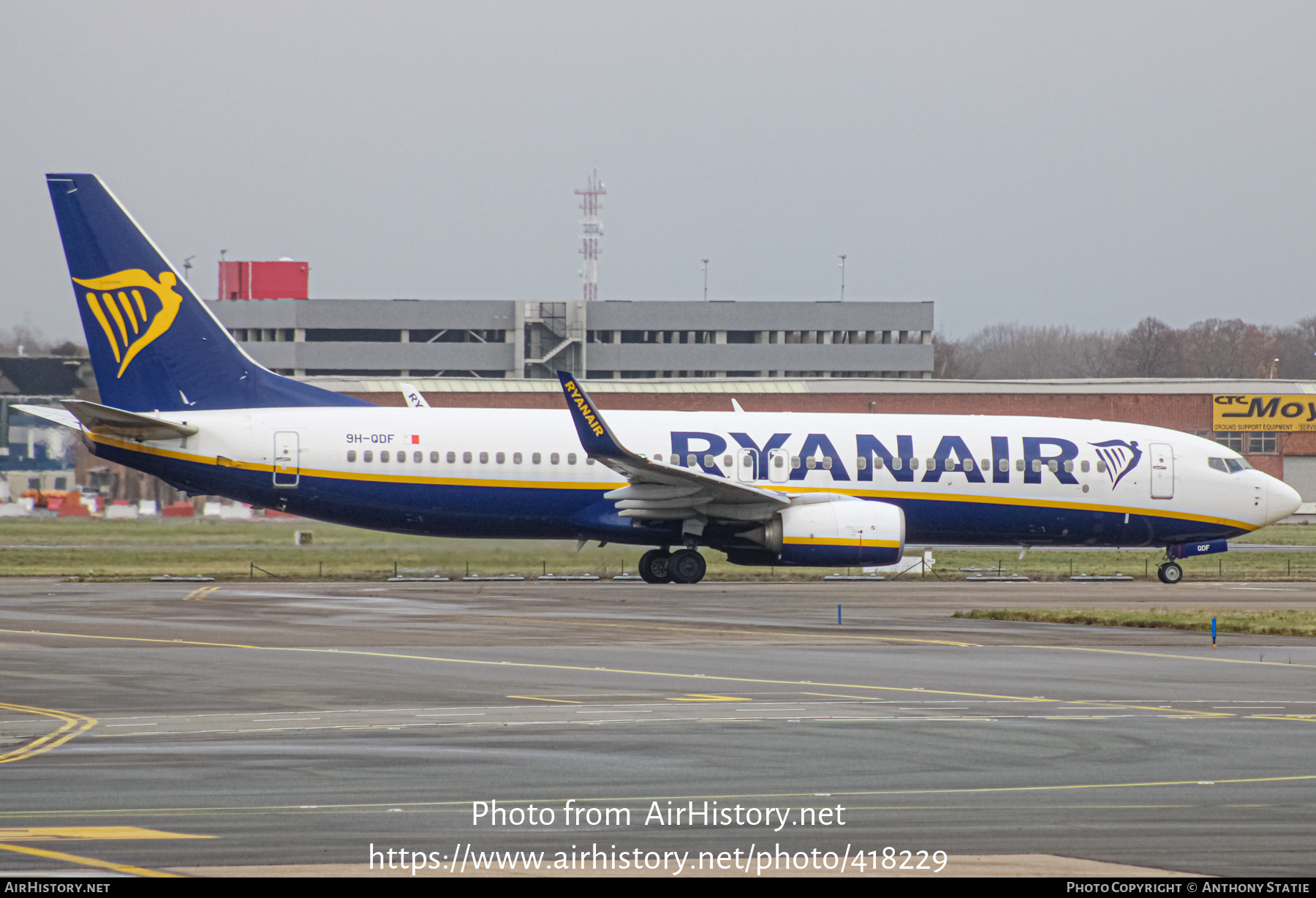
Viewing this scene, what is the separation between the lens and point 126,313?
30.3 metres

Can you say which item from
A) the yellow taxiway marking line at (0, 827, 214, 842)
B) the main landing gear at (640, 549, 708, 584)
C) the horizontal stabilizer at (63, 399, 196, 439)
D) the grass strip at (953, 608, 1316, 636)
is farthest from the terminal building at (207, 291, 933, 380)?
the yellow taxiway marking line at (0, 827, 214, 842)

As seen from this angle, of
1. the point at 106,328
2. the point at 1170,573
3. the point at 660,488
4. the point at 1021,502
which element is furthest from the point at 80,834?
the point at 1170,573

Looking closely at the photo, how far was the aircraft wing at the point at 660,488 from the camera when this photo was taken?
95.1 ft

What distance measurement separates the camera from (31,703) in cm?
1405

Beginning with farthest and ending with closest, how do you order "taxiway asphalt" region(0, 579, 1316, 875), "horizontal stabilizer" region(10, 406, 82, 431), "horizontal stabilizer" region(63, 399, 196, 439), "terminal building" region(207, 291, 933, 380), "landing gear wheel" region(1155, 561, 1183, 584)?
"terminal building" region(207, 291, 933, 380), "landing gear wheel" region(1155, 561, 1183, 584), "horizontal stabilizer" region(10, 406, 82, 431), "horizontal stabilizer" region(63, 399, 196, 439), "taxiway asphalt" region(0, 579, 1316, 875)

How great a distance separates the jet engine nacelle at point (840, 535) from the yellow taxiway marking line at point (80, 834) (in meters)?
21.7

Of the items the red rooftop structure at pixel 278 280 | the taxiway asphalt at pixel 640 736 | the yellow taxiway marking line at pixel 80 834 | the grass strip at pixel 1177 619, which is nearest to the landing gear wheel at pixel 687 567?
the grass strip at pixel 1177 619

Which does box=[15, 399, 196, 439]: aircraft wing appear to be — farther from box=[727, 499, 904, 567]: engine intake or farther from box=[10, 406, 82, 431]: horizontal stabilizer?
box=[727, 499, 904, 567]: engine intake

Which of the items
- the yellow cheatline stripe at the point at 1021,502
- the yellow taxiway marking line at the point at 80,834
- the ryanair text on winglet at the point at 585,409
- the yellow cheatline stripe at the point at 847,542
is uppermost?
the ryanair text on winglet at the point at 585,409

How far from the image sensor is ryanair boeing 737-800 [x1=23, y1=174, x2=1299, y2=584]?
29.9 m

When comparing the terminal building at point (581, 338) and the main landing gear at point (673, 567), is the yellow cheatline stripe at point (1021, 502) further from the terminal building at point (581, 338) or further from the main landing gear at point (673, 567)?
the terminal building at point (581, 338)

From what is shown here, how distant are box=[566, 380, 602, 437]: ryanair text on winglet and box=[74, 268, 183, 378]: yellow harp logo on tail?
28.9ft

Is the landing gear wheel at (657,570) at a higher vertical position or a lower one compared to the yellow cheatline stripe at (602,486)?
lower
